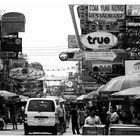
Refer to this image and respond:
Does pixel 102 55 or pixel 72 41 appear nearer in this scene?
pixel 102 55

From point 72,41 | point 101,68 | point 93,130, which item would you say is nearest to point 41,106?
point 101,68

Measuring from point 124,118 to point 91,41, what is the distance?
177 inches

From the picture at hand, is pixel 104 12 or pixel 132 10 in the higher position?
pixel 132 10

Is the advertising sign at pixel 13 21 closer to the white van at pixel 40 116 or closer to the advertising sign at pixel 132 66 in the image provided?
the white van at pixel 40 116

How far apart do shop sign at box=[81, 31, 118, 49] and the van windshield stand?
3179 mm

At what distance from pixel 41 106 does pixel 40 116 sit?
1.80ft

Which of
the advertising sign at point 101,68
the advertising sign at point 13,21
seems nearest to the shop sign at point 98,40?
the advertising sign at point 13,21

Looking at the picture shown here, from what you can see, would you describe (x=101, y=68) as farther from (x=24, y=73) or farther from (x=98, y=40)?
(x=98, y=40)

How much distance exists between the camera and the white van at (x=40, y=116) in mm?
20922

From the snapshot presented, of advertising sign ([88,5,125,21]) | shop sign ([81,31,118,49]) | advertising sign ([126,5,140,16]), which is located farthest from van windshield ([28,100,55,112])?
advertising sign ([126,5,140,16])

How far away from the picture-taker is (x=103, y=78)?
30.8 meters

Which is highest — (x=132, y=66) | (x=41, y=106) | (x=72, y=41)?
(x=72, y=41)

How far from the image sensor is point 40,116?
20969 mm

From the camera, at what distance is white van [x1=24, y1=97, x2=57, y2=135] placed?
68.6 feet
